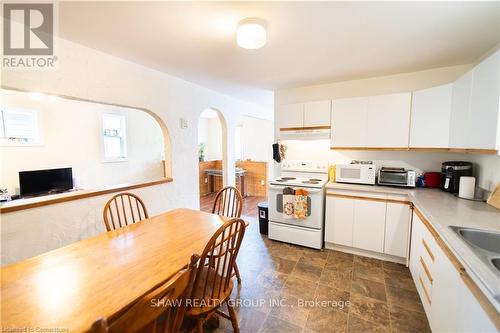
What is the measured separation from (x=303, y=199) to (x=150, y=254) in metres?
1.95

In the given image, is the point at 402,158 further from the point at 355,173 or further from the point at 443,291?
the point at 443,291

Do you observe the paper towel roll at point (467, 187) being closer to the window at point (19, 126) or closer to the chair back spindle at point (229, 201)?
the chair back spindle at point (229, 201)

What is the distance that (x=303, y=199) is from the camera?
280 centimetres

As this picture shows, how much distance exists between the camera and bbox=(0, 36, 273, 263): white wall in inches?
66.5

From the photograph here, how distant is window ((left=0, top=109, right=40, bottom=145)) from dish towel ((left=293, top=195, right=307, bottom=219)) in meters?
4.23

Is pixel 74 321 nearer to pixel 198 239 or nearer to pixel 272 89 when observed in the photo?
pixel 198 239

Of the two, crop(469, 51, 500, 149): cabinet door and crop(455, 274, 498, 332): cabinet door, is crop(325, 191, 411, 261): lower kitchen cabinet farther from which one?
crop(455, 274, 498, 332): cabinet door

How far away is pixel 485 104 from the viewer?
159 centimetres

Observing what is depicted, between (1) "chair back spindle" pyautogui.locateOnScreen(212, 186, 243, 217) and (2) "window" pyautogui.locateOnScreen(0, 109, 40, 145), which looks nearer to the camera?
(1) "chair back spindle" pyautogui.locateOnScreen(212, 186, 243, 217)

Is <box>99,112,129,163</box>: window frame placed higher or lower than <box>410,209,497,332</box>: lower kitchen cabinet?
higher

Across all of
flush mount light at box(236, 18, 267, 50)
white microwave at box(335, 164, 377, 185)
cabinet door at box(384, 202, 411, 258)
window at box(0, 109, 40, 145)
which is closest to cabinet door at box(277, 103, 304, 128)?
white microwave at box(335, 164, 377, 185)

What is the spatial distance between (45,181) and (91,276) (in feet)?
11.9

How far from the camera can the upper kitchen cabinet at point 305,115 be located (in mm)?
2994

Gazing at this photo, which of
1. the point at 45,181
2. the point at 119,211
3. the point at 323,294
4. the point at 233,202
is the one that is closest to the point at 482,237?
the point at 323,294
